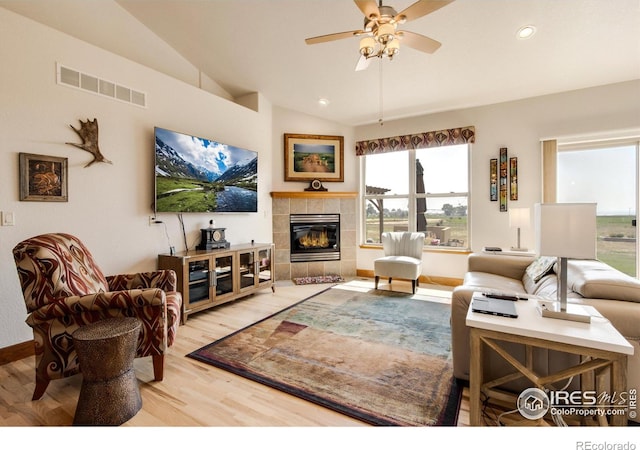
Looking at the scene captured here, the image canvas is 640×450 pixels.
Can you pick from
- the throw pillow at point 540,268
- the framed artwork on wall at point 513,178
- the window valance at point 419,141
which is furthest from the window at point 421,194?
the throw pillow at point 540,268

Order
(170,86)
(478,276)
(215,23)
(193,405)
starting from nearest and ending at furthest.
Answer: (193,405) → (478,276) → (215,23) → (170,86)

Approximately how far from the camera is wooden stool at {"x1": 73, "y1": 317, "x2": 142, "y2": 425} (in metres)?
1.54

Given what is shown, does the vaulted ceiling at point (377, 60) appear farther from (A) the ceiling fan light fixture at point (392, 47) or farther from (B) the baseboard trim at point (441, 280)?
(B) the baseboard trim at point (441, 280)

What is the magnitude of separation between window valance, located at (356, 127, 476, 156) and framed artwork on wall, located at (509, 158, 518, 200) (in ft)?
2.09

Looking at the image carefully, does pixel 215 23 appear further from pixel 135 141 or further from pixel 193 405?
pixel 193 405

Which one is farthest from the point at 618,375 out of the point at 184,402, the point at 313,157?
the point at 313,157

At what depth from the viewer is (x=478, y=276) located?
290 cm

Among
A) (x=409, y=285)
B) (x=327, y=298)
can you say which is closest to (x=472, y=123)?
(x=409, y=285)

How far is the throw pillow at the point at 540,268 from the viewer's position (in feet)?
7.93

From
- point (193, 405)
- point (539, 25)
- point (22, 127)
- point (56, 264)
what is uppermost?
point (539, 25)

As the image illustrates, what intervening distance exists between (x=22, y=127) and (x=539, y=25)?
14.5 ft

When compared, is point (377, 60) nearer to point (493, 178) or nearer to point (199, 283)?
point (493, 178)

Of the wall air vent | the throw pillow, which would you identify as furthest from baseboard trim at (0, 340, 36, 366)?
the throw pillow

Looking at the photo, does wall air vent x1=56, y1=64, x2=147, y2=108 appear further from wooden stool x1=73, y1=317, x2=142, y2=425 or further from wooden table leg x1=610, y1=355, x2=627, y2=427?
wooden table leg x1=610, y1=355, x2=627, y2=427
